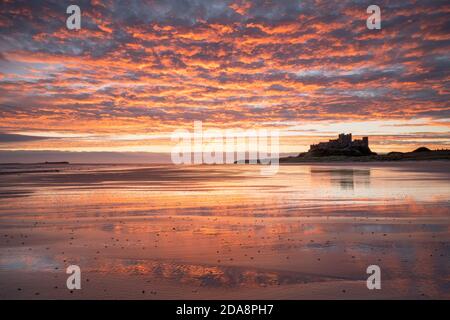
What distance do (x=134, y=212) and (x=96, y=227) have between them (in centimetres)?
418

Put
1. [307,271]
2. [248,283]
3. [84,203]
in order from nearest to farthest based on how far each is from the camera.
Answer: [248,283] < [307,271] < [84,203]

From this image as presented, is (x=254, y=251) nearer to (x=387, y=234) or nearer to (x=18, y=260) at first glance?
(x=387, y=234)

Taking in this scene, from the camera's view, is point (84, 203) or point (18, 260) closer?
point (18, 260)

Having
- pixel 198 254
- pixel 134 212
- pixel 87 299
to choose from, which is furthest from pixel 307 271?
pixel 134 212

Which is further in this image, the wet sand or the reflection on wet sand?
the reflection on wet sand

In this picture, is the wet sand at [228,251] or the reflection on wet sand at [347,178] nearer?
the wet sand at [228,251]

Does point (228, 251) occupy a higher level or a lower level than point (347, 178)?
higher

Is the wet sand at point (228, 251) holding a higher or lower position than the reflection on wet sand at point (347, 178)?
higher

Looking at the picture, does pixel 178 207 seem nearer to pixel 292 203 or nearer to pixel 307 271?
pixel 292 203

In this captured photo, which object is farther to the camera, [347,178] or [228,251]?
[347,178]

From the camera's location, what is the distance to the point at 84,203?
23.8 m

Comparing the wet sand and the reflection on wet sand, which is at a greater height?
the wet sand

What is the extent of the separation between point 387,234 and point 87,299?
10.5 metres
